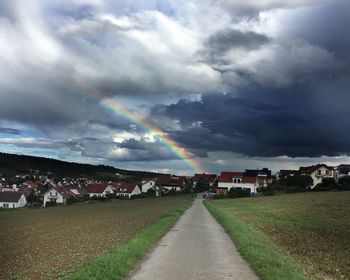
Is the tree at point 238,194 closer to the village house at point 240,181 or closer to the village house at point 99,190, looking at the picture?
the village house at point 240,181

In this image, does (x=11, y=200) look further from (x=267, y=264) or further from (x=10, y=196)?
(x=267, y=264)

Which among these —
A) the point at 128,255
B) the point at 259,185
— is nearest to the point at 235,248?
the point at 128,255

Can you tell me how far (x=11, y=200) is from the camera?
12706 cm

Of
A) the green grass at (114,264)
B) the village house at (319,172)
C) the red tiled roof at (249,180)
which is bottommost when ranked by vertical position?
the green grass at (114,264)

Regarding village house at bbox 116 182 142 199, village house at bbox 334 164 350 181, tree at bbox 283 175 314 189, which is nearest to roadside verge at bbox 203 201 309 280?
tree at bbox 283 175 314 189

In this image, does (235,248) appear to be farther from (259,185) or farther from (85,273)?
(259,185)

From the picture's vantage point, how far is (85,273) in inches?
508

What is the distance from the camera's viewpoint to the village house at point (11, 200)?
12631cm

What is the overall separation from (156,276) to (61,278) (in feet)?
8.61

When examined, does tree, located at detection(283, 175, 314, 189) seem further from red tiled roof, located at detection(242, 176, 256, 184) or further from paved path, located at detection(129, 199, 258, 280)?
paved path, located at detection(129, 199, 258, 280)

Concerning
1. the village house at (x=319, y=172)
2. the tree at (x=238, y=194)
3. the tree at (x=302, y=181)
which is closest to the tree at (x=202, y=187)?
the village house at (x=319, y=172)

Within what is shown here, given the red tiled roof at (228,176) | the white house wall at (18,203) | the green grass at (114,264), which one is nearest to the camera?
the green grass at (114,264)

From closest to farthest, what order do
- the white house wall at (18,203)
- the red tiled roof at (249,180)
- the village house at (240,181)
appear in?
the white house wall at (18,203) → the village house at (240,181) → the red tiled roof at (249,180)

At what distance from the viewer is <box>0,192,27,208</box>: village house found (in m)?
126
